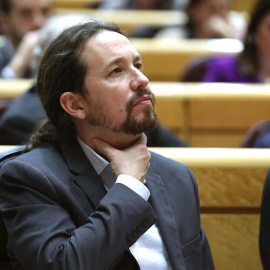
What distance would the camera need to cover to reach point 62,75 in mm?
791

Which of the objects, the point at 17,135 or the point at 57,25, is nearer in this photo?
the point at 17,135

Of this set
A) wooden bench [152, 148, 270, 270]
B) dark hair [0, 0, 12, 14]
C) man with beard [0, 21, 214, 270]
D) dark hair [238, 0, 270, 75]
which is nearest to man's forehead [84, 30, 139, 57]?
man with beard [0, 21, 214, 270]

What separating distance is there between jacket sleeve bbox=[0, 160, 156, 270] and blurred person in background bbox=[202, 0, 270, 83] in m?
1.09

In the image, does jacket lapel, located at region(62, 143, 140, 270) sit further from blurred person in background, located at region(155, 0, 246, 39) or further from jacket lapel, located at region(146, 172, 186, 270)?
blurred person in background, located at region(155, 0, 246, 39)

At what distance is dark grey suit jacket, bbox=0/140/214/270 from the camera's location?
Answer: 0.67 m

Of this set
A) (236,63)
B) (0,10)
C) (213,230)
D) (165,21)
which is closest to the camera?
(213,230)

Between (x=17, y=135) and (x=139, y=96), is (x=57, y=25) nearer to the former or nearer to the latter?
(x=17, y=135)

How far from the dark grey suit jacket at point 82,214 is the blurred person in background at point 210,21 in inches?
59.1

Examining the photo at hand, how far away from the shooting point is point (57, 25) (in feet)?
4.54

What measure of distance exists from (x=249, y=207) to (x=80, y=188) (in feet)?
1.00

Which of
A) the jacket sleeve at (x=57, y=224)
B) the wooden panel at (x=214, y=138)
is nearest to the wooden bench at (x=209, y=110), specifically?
the wooden panel at (x=214, y=138)

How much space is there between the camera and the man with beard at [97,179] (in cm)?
68

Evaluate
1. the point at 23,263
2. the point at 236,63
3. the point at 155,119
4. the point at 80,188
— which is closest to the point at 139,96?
the point at 155,119

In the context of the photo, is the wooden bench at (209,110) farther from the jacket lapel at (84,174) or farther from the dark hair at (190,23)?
the dark hair at (190,23)
